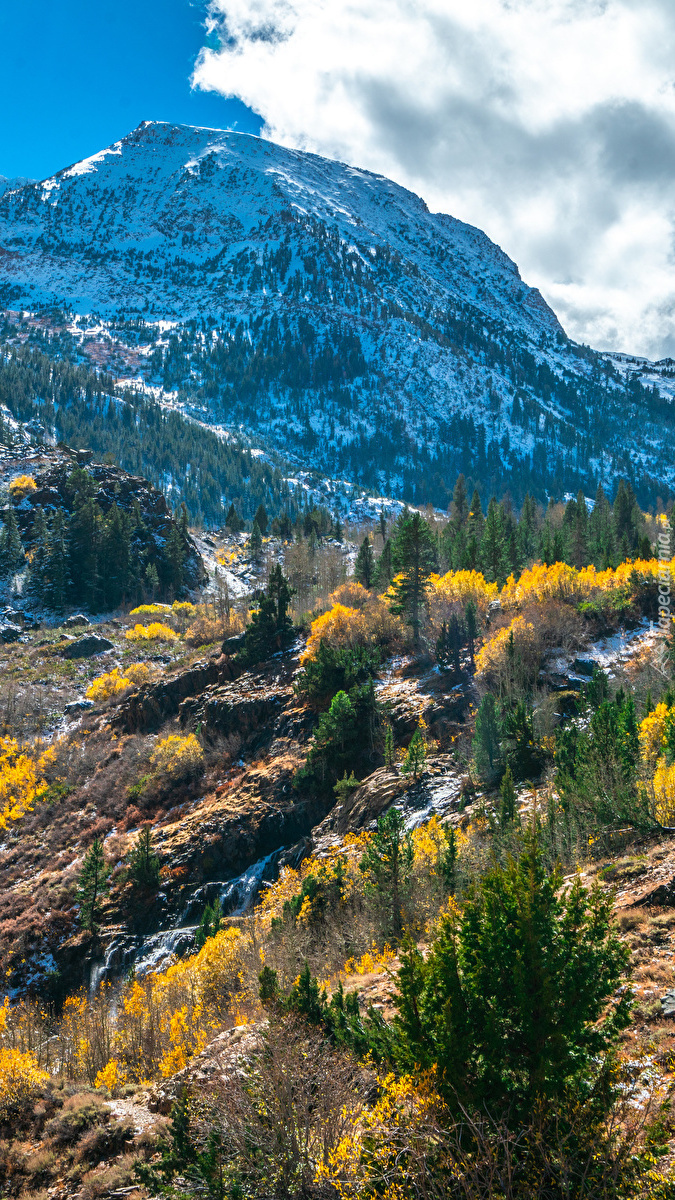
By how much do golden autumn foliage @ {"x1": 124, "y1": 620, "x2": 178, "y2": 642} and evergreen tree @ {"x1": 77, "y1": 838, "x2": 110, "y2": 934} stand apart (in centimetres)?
4372

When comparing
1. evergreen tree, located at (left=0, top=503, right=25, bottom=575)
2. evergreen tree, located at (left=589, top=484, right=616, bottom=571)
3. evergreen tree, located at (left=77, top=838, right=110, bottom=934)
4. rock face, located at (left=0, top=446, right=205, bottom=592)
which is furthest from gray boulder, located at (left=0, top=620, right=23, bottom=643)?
evergreen tree, located at (left=589, top=484, right=616, bottom=571)

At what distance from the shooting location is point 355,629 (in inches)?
2409

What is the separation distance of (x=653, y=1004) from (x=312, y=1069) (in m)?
6.27

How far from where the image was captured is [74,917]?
42938 mm

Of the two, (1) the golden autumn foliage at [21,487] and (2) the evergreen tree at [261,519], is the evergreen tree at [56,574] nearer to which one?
(1) the golden autumn foliage at [21,487]

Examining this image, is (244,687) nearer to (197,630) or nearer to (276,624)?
(276,624)

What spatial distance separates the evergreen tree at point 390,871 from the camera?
2755 centimetres

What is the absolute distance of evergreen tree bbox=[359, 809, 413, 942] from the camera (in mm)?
27547

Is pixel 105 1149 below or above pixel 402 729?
below

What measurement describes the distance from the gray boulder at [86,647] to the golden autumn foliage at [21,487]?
40634 millimetres

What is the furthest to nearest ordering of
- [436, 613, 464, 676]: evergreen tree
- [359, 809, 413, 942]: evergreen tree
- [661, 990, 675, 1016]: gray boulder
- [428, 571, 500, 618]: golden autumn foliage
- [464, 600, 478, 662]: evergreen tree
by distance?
[428, 571, 500, 618]: golden autumn foliage < [464, 600, 478, 662]: evergreen tree < [436, 613, 464, 676]: evergreen tree < [359, 809, 413, 942]: evergreen tree < [661, 990, 675, 1016]: gray boulder

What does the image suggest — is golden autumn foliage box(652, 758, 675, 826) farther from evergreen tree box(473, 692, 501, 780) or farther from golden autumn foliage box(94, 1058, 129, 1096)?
golden autumn foliage box(94, 1058, 129, 1096)

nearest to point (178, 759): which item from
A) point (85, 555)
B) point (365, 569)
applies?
point (365, 569)

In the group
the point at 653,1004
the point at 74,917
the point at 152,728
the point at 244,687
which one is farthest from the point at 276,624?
the point at 653,1004
